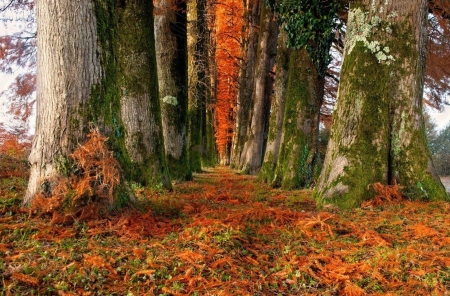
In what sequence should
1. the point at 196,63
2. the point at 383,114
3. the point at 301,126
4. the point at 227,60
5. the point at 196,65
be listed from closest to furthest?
the point at 383,114 → the point at 301,126 → the point at 196,65 → the point at 196,63 → the point at 227,60

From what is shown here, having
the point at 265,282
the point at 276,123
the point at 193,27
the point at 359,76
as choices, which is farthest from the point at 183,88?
the point at 265,282

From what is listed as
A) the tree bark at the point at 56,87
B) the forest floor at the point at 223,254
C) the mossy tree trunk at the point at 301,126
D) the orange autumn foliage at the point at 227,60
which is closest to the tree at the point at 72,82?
the tree bark at the point at 56,87

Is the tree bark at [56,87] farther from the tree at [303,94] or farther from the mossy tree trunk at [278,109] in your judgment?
the mossy tree trunk at [278,109]

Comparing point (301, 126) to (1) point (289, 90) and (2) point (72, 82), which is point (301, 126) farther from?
(2) point (72, 82)

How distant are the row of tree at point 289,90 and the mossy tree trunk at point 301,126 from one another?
1.0 inches

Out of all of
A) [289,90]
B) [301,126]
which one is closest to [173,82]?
[289,90]

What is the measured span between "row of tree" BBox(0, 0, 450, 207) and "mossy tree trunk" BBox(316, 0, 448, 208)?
0.01 meters

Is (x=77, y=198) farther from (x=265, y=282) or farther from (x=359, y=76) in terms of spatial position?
(x=359, y=76)

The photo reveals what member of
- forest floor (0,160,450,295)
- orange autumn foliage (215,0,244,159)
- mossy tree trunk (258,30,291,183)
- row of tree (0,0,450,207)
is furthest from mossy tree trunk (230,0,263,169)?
forest floor (0,160,450,295)

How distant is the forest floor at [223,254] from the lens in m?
2.35

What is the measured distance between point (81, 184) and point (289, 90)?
604 centimetres

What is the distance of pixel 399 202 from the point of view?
177 inches

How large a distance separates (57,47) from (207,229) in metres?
2.37

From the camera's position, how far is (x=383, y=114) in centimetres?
485
